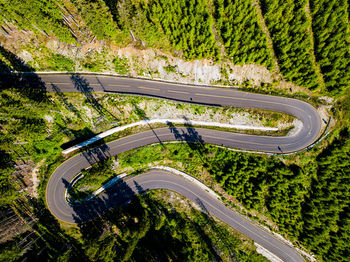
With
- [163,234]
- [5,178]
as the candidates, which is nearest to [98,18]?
[5,178]

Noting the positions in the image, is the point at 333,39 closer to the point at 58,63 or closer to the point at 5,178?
the point at 58,63

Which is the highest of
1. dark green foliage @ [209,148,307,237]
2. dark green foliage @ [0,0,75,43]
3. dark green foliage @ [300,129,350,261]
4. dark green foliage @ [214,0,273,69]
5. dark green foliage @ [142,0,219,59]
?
dark green foliage @ [0,0,75,43]

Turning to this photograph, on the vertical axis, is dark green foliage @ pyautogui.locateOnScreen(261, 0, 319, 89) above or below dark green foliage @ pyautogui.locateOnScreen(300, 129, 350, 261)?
above

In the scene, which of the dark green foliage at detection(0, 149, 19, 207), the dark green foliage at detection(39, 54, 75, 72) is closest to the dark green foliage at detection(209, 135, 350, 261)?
the dark green foliage at detection(39, 54, 75, 72)

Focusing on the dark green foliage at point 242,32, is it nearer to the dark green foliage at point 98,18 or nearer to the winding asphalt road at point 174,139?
the winding asphalt road at point 174,139

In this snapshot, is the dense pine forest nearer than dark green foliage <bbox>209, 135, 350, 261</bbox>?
Yes

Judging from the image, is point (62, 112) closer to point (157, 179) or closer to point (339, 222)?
point (157, 179)

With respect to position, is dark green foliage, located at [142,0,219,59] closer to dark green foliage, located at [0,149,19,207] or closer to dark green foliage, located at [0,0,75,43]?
dark green foliage, located at [0,0,75,43]
